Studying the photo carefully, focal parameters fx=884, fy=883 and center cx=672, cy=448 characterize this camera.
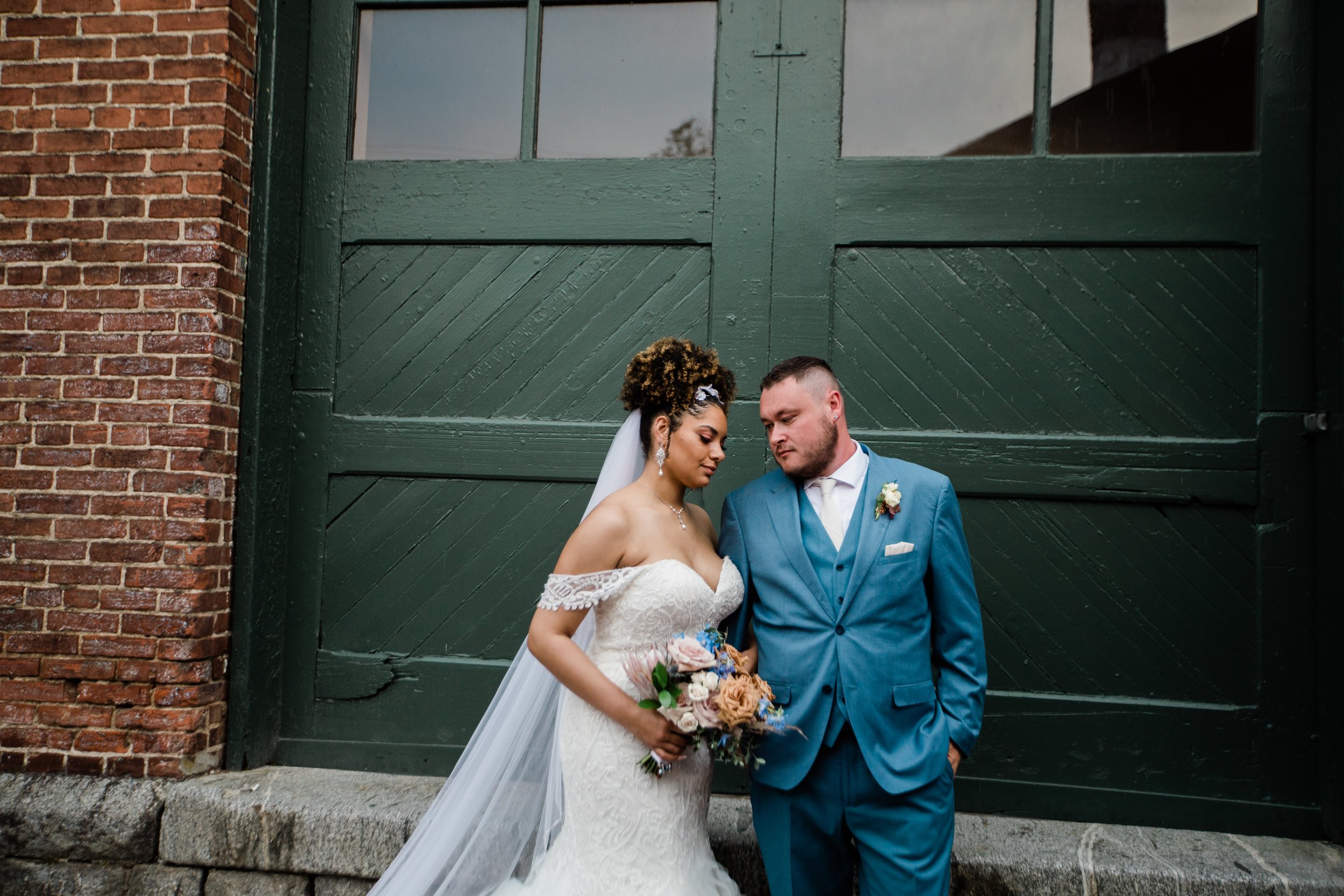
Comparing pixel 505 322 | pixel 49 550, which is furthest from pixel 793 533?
pixel 49 550

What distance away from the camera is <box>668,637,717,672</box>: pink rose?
2441 millimetres

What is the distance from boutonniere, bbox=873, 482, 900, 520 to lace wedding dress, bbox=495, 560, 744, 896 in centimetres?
57

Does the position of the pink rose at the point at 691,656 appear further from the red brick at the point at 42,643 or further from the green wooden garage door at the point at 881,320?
the red brick at the point at 42,643

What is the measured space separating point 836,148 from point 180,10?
289cm

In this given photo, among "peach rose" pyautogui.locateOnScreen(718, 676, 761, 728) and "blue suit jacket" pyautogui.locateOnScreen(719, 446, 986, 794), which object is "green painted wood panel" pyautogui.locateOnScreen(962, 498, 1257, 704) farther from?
"peach rose" pyautogui.locateOnScreen(718, 676, 761, 728)

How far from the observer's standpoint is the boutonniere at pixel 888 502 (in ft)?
8.82

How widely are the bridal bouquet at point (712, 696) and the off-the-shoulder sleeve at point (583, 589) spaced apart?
0.23 m

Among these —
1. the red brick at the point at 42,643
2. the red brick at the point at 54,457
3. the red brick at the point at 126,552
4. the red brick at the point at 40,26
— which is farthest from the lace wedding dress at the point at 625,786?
the red brick at the point at 40,26

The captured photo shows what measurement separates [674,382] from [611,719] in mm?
1070

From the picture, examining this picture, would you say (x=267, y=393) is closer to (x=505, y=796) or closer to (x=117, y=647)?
(x=117, y=647)

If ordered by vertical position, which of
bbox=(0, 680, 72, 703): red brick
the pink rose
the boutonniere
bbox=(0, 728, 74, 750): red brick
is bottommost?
bbox=(0, 728, 74, 750): red brick

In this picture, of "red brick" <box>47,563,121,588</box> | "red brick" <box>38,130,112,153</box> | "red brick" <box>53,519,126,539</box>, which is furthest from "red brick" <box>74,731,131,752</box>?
"red brick" <box>38,130,112,153</box>

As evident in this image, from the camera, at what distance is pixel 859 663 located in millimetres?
2598

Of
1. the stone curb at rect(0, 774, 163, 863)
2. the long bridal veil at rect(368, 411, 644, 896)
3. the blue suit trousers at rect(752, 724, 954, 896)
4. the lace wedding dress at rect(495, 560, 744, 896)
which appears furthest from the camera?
the stone curb at rect(0, 774, 163, 863)
